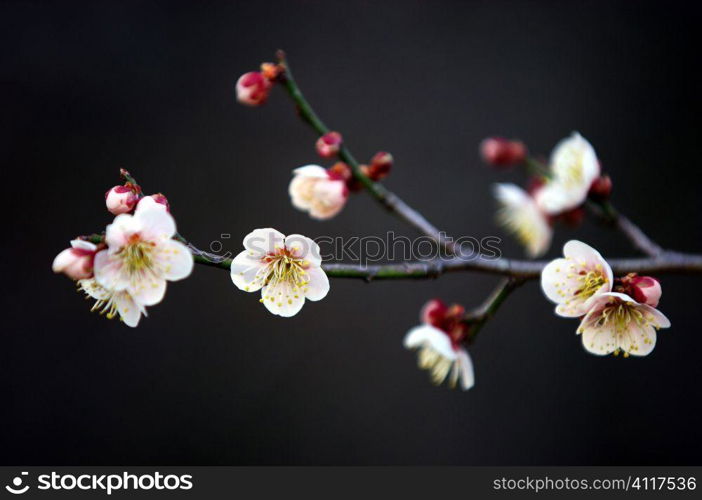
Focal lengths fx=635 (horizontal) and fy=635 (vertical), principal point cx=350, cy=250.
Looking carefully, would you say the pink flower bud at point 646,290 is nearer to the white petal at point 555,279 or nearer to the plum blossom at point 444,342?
the white petal at point 555,279

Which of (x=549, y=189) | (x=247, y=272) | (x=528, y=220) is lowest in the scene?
(x=247, y=272)

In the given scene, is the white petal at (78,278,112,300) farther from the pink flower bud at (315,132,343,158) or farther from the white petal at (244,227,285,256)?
the pink flower bud at (315,132,343,158)

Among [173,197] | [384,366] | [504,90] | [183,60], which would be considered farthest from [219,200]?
[504,90]

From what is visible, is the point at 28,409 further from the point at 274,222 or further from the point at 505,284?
the point at 505,284

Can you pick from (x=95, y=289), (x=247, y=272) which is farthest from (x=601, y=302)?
(x=95, y=289)

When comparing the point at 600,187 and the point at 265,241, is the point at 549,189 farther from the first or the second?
the point at 265,241

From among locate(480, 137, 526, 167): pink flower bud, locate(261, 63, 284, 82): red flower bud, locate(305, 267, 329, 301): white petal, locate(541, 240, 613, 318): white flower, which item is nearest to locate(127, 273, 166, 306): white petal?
locate(305, 267, 329, 301): white petal

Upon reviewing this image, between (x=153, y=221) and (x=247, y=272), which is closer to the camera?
(x=153, y=221)
